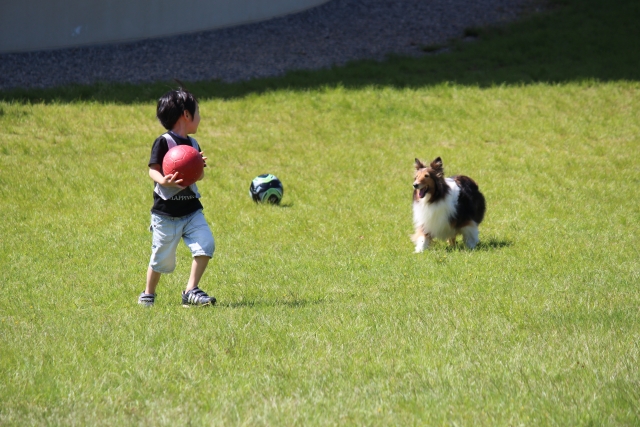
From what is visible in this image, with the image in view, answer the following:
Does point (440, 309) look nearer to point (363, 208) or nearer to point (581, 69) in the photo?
point (363, 208)

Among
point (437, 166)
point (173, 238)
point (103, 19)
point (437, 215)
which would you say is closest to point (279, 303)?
point (173, 238)

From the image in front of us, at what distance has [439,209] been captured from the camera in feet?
34.8

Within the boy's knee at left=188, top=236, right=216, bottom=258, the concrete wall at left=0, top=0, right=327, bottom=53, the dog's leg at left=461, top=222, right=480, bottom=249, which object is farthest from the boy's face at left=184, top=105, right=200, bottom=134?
the concrete wall at left=0, top=0, right=327, bottom=53

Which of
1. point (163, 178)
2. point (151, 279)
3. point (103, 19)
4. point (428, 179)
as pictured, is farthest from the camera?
point (103, 19)

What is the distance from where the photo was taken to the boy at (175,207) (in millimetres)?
7375

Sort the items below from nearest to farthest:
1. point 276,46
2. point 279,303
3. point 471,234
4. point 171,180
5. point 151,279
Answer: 1. point 171,180
2. point 151,279
3. point 279,303
4. point 471,234
5. point 276,46

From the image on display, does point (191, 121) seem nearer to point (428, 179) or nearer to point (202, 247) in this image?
point (202, 247)

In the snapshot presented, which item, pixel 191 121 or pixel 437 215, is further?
pixel 437 215

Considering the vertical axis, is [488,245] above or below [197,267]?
below

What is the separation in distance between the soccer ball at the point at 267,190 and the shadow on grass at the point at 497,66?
6.45 meters

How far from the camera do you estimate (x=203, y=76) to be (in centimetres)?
2066

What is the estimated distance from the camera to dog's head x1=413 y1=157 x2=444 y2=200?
10.5 metres

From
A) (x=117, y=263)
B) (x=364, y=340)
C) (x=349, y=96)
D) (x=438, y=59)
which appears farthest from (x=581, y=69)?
(x=364, y=340)

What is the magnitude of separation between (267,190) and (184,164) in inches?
244
